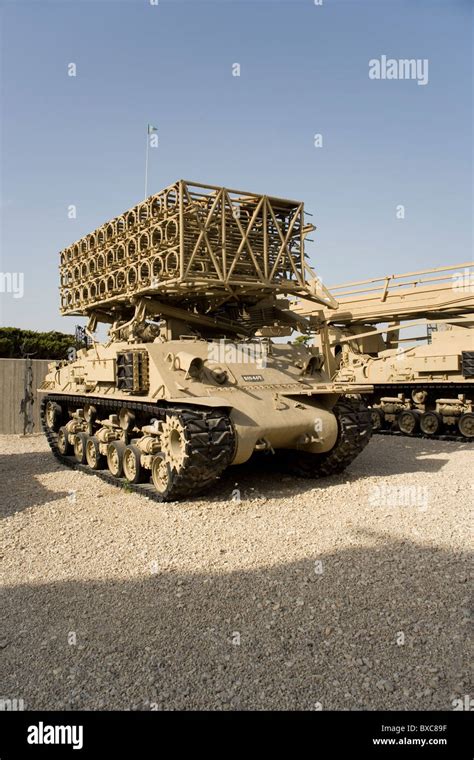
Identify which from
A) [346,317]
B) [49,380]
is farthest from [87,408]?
[346,317]

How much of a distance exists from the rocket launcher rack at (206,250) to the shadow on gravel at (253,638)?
581cm

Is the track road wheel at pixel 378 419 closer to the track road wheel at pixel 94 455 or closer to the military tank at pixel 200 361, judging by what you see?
the military tank at pixel 200 361

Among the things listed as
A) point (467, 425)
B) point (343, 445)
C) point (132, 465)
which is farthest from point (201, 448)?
point (467, 425)

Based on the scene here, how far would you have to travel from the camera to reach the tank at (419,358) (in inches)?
642

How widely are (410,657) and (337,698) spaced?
0.72 metres

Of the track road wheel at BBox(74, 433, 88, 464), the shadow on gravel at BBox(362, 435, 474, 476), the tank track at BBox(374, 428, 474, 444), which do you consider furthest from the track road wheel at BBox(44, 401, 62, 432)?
the tank track at BBox(374, 428, 474, 444)

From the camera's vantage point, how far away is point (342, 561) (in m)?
5.94

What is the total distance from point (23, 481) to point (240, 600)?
6.71 metres

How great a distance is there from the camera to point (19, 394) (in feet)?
61.6

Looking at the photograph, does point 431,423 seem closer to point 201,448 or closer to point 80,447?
point 80,447

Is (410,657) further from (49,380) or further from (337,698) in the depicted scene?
(49,380)

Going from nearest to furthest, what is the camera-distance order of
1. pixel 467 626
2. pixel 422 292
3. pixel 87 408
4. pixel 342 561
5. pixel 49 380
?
pixel 467 626
pixel 342 561
pixel 87 408
pixel 49 380
pixel 422 292

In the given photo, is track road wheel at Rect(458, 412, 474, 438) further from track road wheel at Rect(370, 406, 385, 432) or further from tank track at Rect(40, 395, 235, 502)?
tank track at Rect(40, 395, 235, 502)

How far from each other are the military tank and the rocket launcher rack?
31mm
